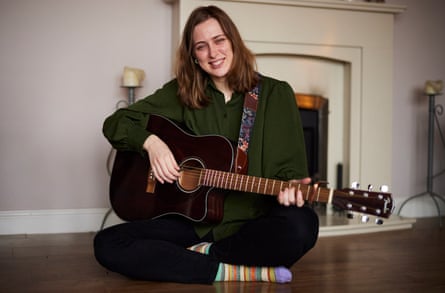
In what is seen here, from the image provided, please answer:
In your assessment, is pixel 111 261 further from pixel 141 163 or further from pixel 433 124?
pixel 433 124

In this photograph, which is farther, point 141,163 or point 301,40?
point 301,40

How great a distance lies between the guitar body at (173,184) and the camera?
1846mm

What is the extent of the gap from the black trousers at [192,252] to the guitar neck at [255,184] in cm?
13

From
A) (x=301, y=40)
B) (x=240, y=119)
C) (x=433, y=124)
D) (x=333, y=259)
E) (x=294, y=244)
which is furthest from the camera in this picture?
(x=433, y=124)

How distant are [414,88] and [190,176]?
2237 mm

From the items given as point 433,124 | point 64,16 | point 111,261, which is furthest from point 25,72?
point 433,124

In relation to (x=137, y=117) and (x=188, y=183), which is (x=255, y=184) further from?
(x=137, y=117)

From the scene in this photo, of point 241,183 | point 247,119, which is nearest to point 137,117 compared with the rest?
point 247,119

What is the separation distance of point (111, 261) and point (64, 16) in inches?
63.3

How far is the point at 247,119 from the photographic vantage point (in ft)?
6.33

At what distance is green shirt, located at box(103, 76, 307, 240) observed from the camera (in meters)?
1.90

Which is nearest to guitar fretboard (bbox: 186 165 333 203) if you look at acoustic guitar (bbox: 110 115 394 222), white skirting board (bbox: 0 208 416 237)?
acoustic guitar (bbox: 110 115 394 222)

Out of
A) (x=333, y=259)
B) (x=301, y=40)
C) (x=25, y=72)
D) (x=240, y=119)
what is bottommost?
(x=333, y=259)

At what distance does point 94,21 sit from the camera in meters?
2.98
